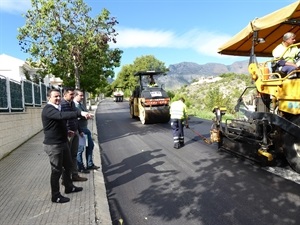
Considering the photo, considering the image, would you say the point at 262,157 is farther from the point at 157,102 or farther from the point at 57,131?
the point at 157,102

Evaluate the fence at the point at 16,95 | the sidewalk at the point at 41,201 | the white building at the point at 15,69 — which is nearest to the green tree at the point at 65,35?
the fence at the point at 16,95

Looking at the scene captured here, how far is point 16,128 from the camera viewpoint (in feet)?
32.8

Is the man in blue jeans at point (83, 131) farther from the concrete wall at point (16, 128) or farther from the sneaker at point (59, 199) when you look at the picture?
the concrete wall at point (16, 128)

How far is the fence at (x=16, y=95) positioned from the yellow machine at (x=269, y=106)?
6.02 meters

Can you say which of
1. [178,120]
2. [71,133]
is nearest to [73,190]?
[71,133]

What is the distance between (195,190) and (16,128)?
6697 mm

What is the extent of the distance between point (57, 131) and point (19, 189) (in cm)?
161

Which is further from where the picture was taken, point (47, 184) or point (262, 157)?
point (262, 157)

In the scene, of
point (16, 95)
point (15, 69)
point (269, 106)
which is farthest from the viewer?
point (15, 69)

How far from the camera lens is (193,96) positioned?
44438 millimetres

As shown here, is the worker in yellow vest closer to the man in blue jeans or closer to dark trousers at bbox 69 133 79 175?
the man in blue jeans

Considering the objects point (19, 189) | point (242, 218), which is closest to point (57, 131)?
point (19, 189)

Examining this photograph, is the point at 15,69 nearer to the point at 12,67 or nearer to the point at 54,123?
the point at 12,67

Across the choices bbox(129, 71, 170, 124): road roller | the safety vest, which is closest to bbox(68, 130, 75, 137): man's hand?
the safety vest
